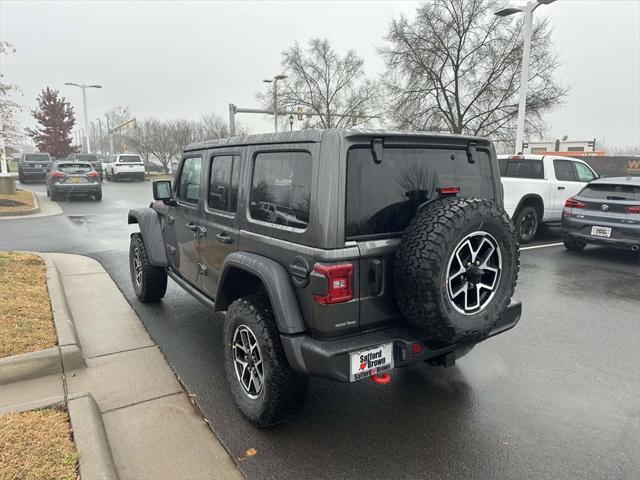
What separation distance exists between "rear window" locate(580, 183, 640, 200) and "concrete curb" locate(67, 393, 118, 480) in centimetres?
823

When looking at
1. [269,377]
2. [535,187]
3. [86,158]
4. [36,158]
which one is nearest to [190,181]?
[269,377]

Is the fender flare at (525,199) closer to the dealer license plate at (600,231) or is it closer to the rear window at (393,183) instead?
the dealer license plate at (600,231)

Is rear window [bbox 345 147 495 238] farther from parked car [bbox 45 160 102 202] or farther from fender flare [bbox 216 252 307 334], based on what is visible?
parked car [bbox 45 160 102 202]

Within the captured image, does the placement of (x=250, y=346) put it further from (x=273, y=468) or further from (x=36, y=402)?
(x=36, y=402)

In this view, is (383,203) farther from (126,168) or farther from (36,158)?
(36,158)

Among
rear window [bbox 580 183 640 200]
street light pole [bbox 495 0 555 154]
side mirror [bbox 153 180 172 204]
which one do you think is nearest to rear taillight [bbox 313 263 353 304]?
side mirror [bbox 153 180 172 204]

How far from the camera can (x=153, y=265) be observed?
4914 millimetres

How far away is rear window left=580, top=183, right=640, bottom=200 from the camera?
7562 mm

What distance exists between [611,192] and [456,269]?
6.79 metres

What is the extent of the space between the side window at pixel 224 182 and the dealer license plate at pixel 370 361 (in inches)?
59.1

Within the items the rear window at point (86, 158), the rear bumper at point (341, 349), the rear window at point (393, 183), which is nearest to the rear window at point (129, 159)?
the rear window at point (86, 158)

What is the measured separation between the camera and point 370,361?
2.56m

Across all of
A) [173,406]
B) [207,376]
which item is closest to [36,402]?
[173,406]

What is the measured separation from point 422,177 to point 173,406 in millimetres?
2326
